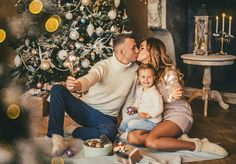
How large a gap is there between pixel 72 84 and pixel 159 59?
0.46 metres

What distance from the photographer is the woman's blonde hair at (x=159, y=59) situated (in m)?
1.73

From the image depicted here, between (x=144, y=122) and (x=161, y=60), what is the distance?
0.30 metres

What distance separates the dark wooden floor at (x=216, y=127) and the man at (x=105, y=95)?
18cm

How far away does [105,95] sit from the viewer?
1.84 metres

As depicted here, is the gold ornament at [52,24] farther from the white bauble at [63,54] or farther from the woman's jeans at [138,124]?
the white bauble at [63,54]

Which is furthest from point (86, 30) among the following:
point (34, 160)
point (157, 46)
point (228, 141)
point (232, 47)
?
point (34, 160)

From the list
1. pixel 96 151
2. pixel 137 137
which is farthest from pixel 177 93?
pixel 96 151

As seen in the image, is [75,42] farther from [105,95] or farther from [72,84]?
[72,84]

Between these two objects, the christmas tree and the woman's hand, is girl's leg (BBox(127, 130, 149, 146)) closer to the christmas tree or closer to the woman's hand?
the woman's hand

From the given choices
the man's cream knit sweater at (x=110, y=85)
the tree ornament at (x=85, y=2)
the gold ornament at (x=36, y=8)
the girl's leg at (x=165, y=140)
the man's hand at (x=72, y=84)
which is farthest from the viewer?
the tree ornament at (x=85, y=2)

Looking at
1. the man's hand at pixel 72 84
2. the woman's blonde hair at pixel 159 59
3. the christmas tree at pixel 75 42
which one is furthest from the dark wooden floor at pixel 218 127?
the christmas tree at pixel 75 42

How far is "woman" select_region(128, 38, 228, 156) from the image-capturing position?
1.67 meters

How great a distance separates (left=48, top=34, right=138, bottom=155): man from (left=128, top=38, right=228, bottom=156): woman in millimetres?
86

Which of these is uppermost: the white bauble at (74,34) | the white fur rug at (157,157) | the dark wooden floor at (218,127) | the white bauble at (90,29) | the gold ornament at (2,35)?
the gold ornament at (2,35)
